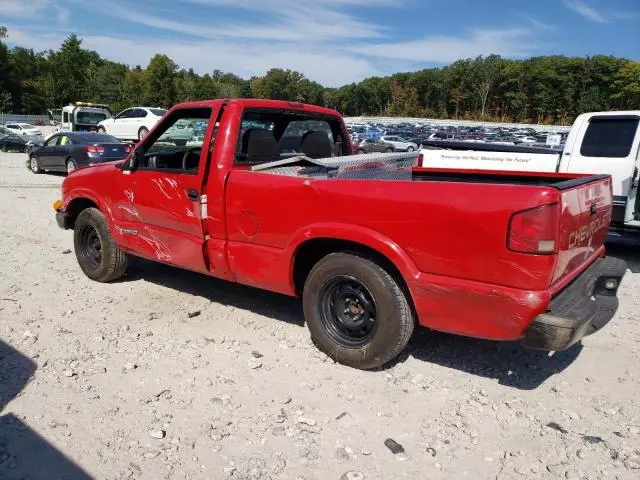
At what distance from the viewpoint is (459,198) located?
3031mm

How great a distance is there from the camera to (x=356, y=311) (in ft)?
12.3

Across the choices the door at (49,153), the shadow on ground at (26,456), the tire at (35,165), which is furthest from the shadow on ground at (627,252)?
the tire at (35,165)

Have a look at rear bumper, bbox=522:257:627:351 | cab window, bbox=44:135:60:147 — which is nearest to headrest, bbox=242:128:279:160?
rear bumper, bbox=522:257:627:351

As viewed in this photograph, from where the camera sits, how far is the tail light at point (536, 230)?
9.20 feet

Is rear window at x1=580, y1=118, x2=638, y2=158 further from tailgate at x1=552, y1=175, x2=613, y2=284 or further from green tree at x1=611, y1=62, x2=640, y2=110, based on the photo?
green tree at x1=611, y1=62, x2=640, y2=110

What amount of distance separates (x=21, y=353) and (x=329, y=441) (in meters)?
2.58

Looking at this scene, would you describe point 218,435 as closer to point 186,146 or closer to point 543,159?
point 186,146

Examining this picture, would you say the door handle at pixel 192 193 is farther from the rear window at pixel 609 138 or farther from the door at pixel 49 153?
the door at pixel 49 153

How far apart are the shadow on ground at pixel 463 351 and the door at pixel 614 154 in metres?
3.74

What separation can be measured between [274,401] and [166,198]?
216 centimetres

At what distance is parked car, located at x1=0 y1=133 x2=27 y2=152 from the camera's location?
25422 millimetres

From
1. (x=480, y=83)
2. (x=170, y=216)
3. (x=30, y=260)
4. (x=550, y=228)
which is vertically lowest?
(x=30, y=260)

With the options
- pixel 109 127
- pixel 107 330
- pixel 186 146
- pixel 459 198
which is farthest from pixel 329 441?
pixel 109 127

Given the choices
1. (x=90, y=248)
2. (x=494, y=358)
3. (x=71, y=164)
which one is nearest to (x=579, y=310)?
(x=494, y=358)
